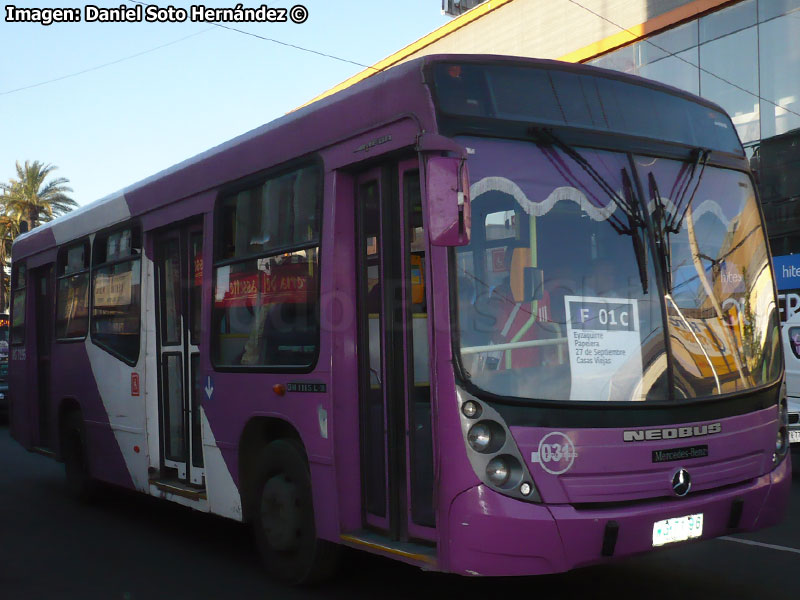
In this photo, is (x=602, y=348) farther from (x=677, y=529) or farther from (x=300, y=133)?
(x=300, y=133)

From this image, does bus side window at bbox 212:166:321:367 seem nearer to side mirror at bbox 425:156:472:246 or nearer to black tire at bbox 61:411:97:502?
side mirror at bbox 425:156:472:246

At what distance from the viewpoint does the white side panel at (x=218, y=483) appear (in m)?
7.00

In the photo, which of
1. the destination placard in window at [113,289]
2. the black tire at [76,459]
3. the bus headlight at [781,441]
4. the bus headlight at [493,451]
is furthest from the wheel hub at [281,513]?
the black tire at [76,459]

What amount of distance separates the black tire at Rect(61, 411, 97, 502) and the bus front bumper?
19.8 ft

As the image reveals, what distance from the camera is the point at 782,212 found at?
69.8 ft

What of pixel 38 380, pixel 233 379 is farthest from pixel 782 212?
pixel 233 379

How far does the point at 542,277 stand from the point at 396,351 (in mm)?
968

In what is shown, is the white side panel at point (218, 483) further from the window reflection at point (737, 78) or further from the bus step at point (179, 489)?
the window reflection at point (737, 78)

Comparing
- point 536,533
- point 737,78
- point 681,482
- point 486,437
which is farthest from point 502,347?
point 737,78

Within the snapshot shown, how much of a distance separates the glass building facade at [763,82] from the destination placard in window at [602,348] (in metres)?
16.5

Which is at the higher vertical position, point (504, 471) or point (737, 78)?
point (737, 78)

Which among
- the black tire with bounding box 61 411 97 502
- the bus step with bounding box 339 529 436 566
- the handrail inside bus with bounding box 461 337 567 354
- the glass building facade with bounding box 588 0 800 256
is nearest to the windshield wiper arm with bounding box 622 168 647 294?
the handrail inside bus with bounding box 461 337 567 354

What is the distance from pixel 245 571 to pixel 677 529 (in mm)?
3224

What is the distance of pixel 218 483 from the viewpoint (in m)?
7.21
